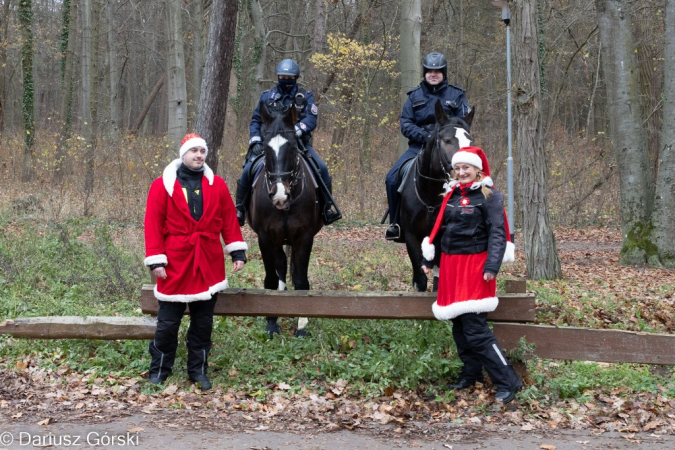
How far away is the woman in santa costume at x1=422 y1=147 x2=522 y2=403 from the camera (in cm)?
608

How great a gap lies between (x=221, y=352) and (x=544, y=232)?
6.25 metres

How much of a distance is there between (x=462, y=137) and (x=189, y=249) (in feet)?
9.49

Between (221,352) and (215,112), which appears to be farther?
(215,112)

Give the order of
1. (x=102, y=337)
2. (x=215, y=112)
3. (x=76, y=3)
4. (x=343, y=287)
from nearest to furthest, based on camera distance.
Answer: (x=102, y=337), (x=343, y=287), (x=215, y=112), (x=76, y=3)

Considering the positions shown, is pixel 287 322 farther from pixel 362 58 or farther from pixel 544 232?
pixel 362 58

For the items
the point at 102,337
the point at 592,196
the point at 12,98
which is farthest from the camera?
the point at 12,98

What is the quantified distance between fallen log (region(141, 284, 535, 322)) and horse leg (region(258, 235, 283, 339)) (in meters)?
1.10

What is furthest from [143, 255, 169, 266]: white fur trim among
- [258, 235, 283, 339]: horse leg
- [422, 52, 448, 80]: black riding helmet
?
[422, 52, 448, 80]: black riding helmet

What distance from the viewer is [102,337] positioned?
23.7 ft

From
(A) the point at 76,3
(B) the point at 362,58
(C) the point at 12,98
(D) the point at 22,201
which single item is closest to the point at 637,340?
(D) the point at 22,201

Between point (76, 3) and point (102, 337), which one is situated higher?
point (76, 3)

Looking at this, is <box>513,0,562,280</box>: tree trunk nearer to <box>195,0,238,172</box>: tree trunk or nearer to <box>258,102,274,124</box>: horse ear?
<box>195,0,238,172</box>: tree trunk

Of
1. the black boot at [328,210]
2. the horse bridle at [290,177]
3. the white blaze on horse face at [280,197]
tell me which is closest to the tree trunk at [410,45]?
the black boot at [328,210]

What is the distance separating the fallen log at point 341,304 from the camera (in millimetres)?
6680
